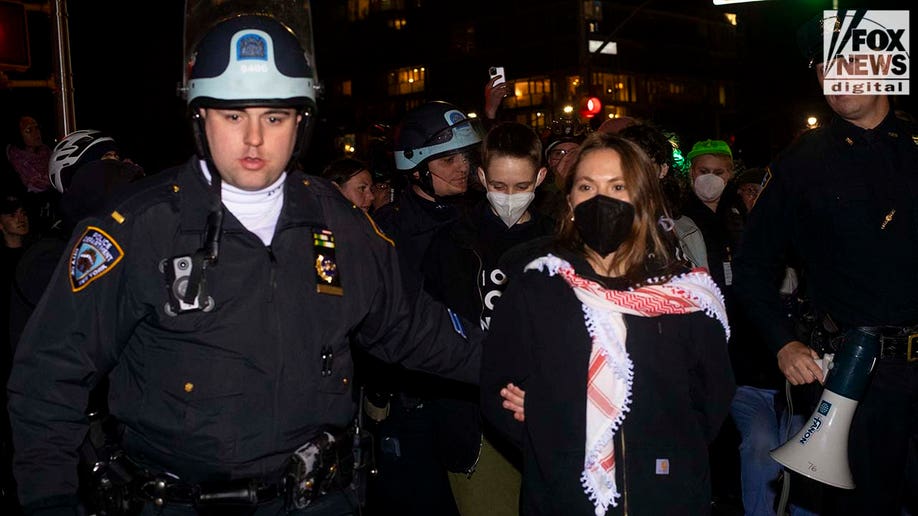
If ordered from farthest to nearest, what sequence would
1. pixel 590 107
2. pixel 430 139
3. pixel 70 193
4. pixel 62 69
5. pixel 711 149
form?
pixel 590 107, pixel 62 69, pixel 711 149, pixel 430 139, pixel 70 193

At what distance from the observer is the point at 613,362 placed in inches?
141

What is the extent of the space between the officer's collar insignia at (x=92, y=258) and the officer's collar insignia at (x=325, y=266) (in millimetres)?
705

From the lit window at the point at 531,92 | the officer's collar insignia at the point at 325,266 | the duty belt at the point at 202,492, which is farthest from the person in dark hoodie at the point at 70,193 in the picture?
the lit window at the point at 531,92

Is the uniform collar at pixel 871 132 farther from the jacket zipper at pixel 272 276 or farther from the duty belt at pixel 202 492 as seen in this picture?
the duty belt at pixel 202 492

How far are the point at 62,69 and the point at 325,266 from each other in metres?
8.68

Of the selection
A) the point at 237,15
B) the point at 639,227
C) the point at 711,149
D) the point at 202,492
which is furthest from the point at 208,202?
the point at 711,149

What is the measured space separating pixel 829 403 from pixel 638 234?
157cm

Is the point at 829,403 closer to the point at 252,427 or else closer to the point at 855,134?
the point at 855,134

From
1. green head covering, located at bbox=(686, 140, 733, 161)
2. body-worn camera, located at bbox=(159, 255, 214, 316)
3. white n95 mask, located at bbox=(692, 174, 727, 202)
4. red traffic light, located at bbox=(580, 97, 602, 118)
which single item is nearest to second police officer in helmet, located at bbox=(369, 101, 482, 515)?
body-worn camera, located at bbox=(159, 255, 214, 316)

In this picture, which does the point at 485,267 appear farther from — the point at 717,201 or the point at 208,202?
the point at 717,201

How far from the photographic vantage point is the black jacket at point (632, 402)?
3537 millimetres

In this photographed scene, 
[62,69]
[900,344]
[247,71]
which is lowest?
[900,344]

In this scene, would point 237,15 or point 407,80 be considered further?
point 407,80

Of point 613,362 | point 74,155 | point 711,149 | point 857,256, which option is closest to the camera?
point 613,362
